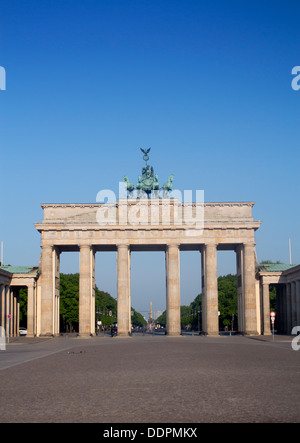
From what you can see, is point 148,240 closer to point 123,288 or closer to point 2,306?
point 123,288

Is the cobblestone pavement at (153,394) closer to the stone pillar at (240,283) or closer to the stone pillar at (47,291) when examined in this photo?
the stone pillar at (47,291)

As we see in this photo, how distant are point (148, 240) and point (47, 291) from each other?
51.2ft

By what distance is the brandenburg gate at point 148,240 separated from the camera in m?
84.9

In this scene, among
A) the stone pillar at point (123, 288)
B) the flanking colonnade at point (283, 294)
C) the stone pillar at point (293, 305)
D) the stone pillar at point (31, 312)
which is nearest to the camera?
the flanking colonnade at point (283, 294)

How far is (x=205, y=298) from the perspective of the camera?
86.9 metres

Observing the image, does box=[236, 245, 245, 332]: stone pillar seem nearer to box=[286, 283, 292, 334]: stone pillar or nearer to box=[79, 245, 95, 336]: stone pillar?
box=[286, 283, 292, 334]: stone pillar

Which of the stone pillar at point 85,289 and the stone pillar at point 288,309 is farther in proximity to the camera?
the stone pillar at point 85,289

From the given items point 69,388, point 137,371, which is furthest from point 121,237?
point 69,388

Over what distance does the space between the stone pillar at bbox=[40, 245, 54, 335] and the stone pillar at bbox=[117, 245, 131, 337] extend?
9.31 metres

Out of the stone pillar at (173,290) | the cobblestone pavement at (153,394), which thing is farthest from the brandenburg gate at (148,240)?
the cobblestone pavement at (153,394)

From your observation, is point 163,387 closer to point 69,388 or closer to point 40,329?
point 69,388

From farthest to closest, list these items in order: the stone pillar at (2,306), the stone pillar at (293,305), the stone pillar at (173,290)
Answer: the stone pillar at (173,290) → the stone pillar at (293,305) → the stone pillar at (2,306)

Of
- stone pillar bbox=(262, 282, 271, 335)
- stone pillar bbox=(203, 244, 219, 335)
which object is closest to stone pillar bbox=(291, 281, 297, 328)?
stone pillar bbox=(262, 282, 271, 335)
